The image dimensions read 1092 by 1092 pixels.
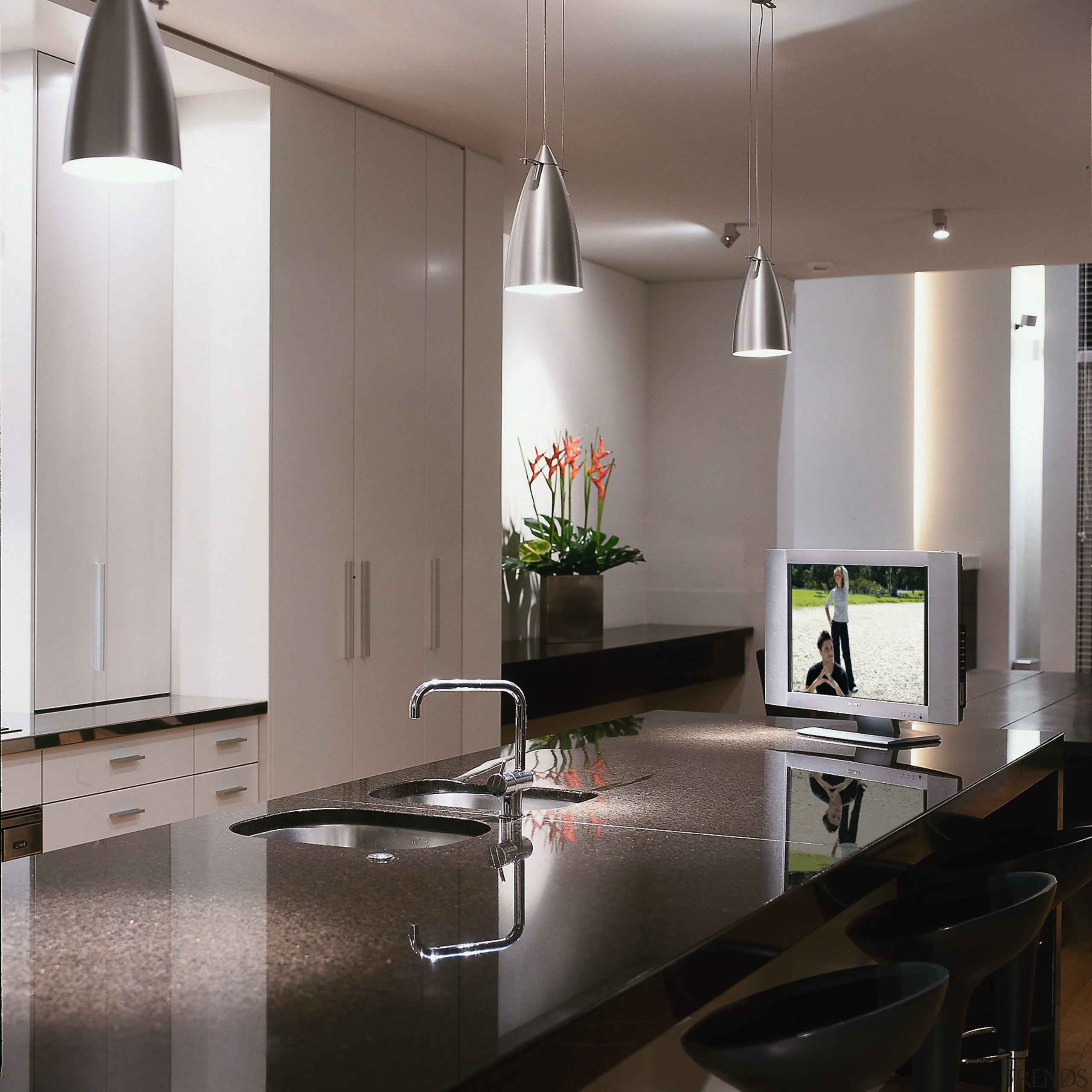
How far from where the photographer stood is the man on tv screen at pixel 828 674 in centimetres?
277

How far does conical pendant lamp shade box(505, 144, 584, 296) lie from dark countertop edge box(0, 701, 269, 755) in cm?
150

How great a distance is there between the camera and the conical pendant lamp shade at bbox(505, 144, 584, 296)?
2354mm

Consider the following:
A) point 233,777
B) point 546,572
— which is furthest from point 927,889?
point 546,572

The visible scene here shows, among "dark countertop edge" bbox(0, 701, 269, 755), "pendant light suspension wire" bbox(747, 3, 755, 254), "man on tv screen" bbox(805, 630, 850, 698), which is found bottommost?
A: "dark countertop edge" bbox(0, 701, 269, 755)

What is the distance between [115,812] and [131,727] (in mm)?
207

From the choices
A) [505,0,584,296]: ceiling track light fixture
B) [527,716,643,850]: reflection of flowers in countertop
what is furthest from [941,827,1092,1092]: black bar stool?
[505,0,584,296]: ceiling track light fixture

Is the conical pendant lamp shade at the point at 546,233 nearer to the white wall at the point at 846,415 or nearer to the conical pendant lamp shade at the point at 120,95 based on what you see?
the conical pendant lamp shade at the point at 120,95

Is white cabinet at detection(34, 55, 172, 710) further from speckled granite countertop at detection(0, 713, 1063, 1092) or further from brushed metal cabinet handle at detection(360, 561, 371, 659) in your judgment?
speckled granite countertop at detection(0, 713, 1063, 1092)

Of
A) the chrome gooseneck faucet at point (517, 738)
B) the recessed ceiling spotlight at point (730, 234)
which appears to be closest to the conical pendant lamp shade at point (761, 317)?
the chrome gooseneck faucet at point (517, 738)

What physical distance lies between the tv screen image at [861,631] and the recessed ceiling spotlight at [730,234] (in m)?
2.89

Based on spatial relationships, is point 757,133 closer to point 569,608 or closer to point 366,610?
point 366,610

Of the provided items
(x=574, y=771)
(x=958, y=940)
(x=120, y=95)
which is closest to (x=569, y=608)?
(x=574, y=771)

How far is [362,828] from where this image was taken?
2016mm

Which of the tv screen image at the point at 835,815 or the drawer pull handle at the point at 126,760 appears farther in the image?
the drawer pull handle at the point at 126,760
